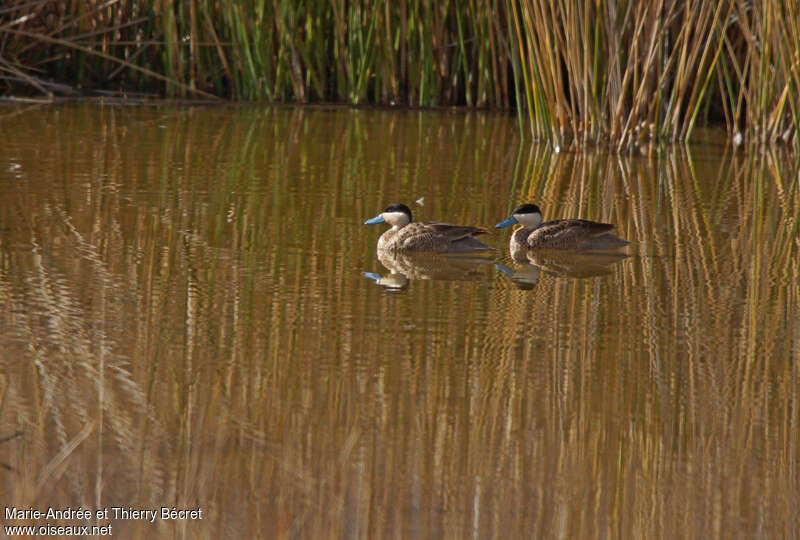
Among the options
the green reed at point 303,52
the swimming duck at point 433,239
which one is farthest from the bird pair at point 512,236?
the green reed at point 303,52

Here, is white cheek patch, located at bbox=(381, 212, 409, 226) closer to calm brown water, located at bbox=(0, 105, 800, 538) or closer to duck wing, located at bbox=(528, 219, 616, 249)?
calm brown water, located at bbox=(0, 105, 800, 538)

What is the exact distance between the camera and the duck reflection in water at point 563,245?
5.38 metres

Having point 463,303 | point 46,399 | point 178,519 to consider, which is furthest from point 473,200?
point 178,519

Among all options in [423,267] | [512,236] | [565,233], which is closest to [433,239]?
[423,267]

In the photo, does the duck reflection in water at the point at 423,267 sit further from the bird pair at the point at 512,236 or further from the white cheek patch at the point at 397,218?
the white cheek patch at the point at 397,218

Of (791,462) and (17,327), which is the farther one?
(17,327)

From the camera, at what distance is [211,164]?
7828 millimetres

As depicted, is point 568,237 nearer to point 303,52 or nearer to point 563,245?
point 563,245

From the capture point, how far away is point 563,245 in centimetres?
553

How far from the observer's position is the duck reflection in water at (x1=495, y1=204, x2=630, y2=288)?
5.38 meters

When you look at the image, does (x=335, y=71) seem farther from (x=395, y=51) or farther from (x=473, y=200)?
(x=473, y=200)

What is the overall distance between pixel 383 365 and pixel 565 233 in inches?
78.3

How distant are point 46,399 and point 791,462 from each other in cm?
185

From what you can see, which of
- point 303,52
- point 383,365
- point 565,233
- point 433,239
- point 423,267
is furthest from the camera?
point 303,52
